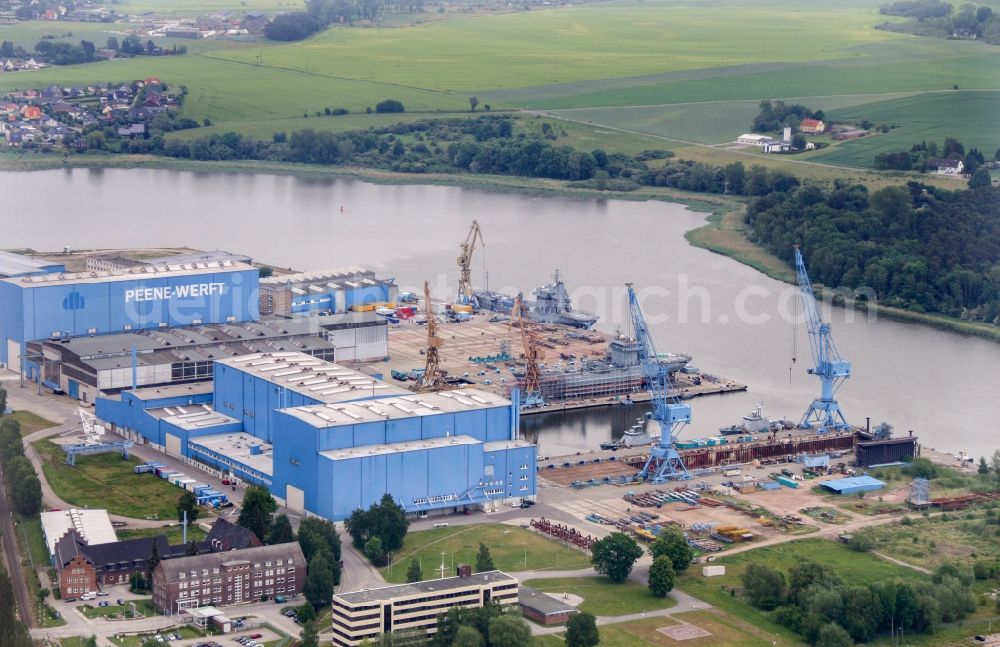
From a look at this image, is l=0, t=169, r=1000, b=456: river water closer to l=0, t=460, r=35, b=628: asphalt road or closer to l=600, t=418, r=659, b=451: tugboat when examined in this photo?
l=600, t=418, r=659, b=451: tugboat

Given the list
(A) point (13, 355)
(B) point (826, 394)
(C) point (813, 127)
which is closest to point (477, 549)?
(B) point (826, 394)

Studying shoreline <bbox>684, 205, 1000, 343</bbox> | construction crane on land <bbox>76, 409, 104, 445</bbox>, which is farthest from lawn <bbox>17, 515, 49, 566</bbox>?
shoreline <bbox>684, 205, 1000, 343</bbox>

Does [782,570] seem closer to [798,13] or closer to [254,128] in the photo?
[254,128]

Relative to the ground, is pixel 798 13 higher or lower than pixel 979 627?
higher

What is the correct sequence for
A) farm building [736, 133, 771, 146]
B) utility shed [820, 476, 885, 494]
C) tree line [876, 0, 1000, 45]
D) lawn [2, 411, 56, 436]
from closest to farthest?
1. utility shed [820, 476, 885, 494]
2. lawn [2, 411, 56, 436]
3. farm building [736, 133, 771, 146]
4. tree line [876, 0, 1000, 45]

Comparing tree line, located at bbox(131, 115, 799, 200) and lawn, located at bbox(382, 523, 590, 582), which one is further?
tree line, located at bbox(131, 115, 799, 200)

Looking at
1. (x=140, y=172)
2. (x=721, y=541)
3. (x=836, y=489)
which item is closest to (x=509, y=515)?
(x=721, y=541)
